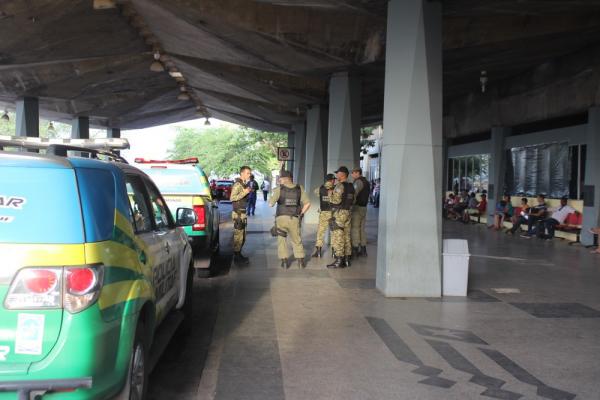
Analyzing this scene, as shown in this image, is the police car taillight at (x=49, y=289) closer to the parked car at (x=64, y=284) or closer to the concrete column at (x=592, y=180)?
the parked car at (x=64, y=284)

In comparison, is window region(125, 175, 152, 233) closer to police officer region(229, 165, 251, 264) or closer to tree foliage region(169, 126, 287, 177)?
police officer region(229, 165, 251, 264)

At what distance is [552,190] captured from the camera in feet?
61.3

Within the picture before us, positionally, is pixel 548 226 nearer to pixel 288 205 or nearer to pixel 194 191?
pixel 288 205

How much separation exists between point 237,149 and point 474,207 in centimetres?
3549

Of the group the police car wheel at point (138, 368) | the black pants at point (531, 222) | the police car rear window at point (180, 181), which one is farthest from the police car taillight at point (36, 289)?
the black pants at point (531, 222)

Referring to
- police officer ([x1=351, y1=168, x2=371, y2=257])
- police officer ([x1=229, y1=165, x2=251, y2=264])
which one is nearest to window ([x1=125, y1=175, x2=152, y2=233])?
police officer ([x1=229, y1=165, x2=251, y2=264])

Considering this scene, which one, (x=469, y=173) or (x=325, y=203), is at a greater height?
(x=469, y=173)

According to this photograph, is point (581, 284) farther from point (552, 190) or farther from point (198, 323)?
point (552, 190)

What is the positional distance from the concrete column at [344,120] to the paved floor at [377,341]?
6.64 meters

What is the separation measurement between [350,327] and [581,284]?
5.13 metres

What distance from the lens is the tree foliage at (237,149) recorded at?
178 feet

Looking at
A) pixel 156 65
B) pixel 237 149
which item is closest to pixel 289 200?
pixel 156 65

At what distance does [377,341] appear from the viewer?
611cm

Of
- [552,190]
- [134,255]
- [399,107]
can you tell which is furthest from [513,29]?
[134,255]
